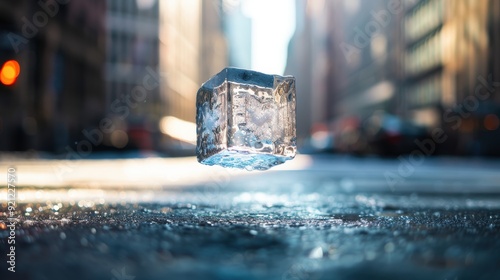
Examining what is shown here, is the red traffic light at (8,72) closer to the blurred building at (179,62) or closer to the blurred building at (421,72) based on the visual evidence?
the blurred building at (421,72)

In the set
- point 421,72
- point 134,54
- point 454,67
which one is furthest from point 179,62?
point 454,67

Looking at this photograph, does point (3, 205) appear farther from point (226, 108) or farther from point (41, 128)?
point (41, 128)

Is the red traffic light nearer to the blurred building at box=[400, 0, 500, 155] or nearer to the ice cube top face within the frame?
the blurred building at box=[400, 0, 500, 155]

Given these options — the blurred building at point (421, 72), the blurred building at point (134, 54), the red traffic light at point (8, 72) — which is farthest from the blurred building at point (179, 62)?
the red traffic light at point (8, 72)

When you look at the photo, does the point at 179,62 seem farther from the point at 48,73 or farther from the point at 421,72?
the point at 48,73

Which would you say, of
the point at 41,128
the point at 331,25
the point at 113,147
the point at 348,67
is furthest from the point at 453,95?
the point at 331,25

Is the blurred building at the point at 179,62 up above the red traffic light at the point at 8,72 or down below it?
above
